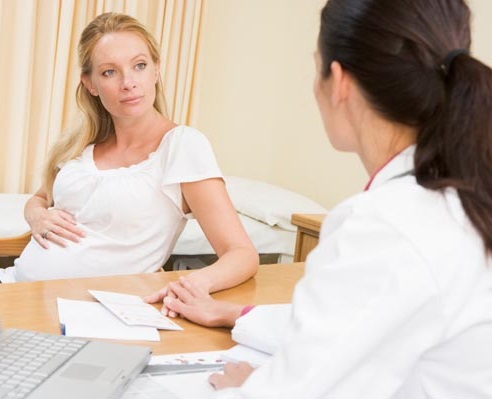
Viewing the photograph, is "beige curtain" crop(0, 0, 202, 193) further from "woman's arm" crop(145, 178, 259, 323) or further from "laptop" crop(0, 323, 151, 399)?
"laptop" crop(0, 323, 151, 399)

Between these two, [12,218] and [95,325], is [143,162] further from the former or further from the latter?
[12,218]

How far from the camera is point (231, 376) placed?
0.86 metres

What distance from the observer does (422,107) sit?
0.71 m

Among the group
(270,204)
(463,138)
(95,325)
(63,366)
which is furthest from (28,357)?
(270,204)

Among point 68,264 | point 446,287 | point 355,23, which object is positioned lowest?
point 68,264

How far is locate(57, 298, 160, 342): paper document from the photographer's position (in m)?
1.00

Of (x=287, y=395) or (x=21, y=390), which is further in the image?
(x=21, y=390)

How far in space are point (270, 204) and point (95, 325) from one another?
1.76 m

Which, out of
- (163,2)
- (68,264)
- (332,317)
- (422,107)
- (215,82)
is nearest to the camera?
(332,317)

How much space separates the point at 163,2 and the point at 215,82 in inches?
21.5

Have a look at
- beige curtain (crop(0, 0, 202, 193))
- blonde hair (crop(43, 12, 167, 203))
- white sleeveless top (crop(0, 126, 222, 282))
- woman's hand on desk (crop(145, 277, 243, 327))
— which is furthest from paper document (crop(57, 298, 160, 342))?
beige curtain (crop(0, 0, 202, 193))

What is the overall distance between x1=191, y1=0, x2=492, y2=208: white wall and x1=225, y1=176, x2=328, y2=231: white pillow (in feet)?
1.07

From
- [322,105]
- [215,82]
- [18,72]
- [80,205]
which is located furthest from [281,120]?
[322,105]

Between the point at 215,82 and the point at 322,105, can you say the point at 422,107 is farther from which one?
the point at 215,82
